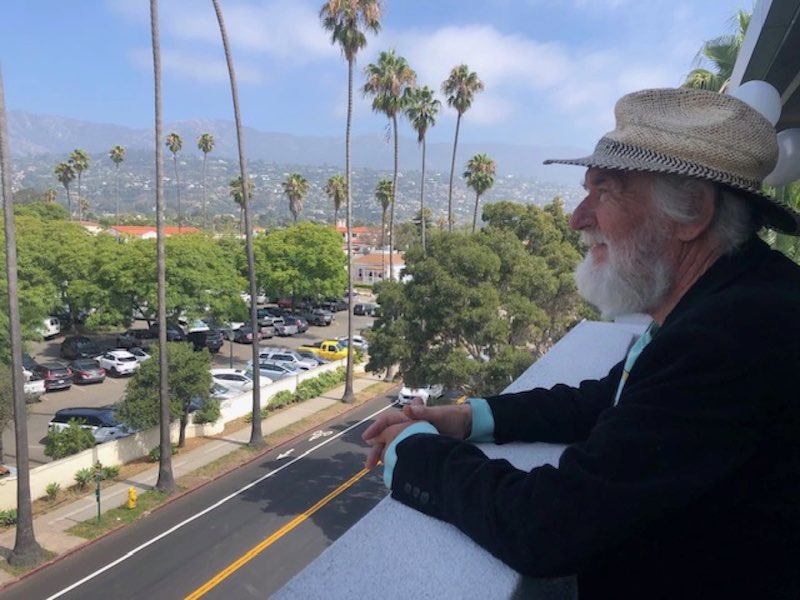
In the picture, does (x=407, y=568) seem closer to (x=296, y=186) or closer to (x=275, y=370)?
(x=275, y=370)

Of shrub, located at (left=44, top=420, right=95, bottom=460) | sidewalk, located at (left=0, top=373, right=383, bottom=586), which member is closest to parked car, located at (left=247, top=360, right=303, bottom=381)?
sidewalk, located at (left=0, top=373, right=383, bottom=586)

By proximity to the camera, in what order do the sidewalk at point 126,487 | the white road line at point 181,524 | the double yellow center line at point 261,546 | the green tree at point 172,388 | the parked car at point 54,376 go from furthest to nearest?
the parked car at point 54,376
the green tree at point 172,388
the sidewalk at point 126,487
the white road line at point 181,524
the double yellow center line at point 261,546

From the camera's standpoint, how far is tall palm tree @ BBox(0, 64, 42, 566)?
10.5 meters

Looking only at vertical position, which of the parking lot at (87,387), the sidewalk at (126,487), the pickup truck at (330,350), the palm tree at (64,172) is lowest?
the sidewalk at (126,487)

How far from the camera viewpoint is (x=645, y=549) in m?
1.07

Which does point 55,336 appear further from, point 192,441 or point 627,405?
point 627,405

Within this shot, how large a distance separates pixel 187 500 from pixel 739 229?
49.6ft

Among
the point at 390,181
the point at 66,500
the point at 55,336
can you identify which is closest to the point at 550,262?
the point at 66,500

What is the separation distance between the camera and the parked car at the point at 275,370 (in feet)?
80.1

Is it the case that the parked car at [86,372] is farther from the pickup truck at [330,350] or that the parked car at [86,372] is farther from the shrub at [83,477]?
the shrub at [83,477]

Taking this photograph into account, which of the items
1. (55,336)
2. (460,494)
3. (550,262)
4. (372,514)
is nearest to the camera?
(460,494)

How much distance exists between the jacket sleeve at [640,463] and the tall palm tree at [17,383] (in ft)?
38.3

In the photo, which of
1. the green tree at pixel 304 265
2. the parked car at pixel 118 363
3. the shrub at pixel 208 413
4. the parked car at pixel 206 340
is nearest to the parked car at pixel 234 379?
the shrub at pixel 208 413

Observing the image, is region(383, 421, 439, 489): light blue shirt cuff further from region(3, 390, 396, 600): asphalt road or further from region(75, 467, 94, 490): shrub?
region(75, 467, 94, 490): shrub
